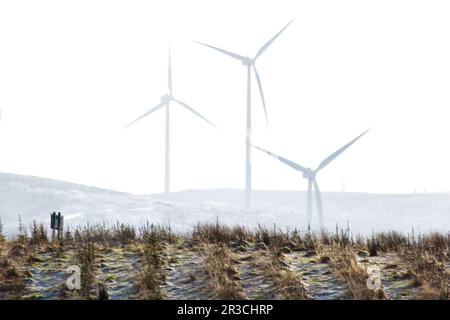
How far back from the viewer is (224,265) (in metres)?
23.7

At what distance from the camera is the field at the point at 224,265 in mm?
21641

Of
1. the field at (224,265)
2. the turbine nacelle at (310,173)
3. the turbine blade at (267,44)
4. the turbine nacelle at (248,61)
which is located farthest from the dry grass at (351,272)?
the turbine nacelle at (248,61)

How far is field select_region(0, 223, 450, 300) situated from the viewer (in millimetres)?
21641

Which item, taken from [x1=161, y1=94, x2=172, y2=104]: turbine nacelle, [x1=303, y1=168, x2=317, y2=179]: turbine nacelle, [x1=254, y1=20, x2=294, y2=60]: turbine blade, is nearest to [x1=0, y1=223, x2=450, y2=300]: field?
[x1=254, y1=20, x2=294, y2=60]: turbine blade

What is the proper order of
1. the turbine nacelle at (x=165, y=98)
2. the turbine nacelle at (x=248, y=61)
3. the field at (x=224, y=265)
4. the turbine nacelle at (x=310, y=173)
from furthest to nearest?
1. the turbine nacelle at (x=165, y=98)
2. the turbine nacelle at (x=248, y=61)
3. the turbine nacelle at (x=310, y=173)
4. the field at (x=224, y=265)

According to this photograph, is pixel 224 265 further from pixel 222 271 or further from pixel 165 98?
pixel 165 98

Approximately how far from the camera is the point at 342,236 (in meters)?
28.9

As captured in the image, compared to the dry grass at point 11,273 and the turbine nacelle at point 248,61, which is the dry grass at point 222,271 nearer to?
the dry grass at point 11,273

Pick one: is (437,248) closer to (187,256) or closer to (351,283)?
(351,283)

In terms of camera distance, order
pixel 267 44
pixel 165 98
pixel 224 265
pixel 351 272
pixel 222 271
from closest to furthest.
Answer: pixel 351 272 < pixel 222 271 < pixel 224 265 < pixel 267 44 < pixel 165 98

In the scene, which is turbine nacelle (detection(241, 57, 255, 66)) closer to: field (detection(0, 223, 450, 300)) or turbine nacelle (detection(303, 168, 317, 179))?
turbine nacelle (detection(303, 168, 317, 179))

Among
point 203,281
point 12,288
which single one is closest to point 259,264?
point 203,281

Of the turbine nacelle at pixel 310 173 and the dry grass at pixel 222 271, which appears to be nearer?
the dry grass at pixel 222 271

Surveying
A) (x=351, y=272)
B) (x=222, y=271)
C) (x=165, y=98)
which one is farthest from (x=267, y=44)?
(x=351, y=272)
